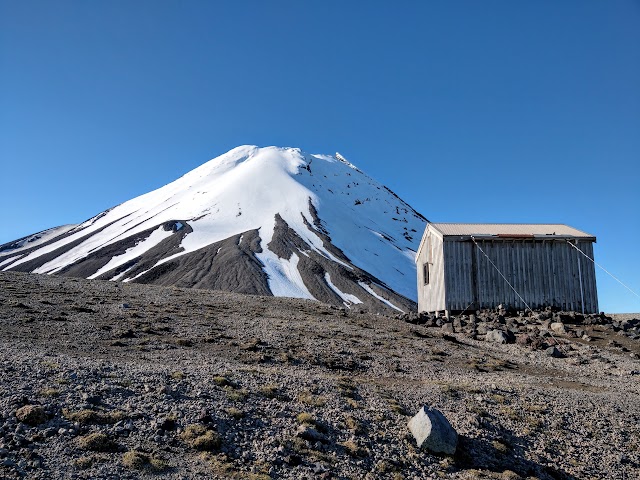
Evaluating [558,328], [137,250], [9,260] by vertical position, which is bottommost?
[558,328]

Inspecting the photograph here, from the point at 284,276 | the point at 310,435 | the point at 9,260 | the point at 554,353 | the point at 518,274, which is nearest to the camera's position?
the point at 310,435

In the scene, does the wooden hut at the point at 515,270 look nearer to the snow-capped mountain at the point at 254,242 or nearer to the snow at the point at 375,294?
the snow-capped mountain at the point at 254,242

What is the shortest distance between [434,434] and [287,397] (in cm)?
368

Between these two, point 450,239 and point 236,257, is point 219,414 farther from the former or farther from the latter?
point 236,257

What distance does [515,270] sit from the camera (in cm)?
2972

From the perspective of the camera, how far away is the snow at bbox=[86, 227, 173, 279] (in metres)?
109

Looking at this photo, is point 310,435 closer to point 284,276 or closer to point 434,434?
point 434,434

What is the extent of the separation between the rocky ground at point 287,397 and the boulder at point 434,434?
193 mm

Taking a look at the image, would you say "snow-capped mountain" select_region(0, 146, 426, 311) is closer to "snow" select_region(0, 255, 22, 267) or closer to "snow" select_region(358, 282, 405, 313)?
"snow" select_region(358, 282, 405, 313)

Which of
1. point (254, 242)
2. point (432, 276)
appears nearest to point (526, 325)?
point (432, 276)

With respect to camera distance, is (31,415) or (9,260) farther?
(9,260)

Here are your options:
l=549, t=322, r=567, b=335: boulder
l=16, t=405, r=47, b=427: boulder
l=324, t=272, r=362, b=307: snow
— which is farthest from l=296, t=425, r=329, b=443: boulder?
l=324, t=272, r=362, b=307: snow

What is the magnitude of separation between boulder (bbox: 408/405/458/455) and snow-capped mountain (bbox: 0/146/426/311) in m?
59.3

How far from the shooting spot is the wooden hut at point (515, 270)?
29.4 m
